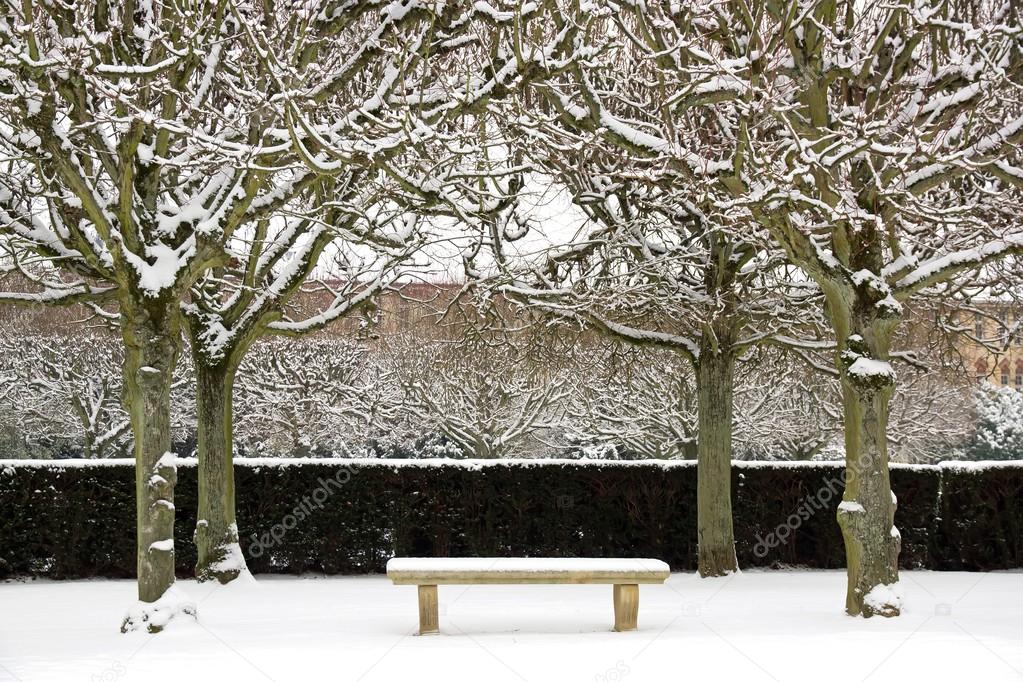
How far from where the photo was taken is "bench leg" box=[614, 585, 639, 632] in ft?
27.5

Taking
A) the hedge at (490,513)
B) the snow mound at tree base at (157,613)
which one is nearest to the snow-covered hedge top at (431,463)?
the hedge at (490,513)

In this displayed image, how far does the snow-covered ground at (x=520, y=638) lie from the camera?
674 cm

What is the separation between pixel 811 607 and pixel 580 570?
9.78ft

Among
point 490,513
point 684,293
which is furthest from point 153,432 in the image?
point 490,513

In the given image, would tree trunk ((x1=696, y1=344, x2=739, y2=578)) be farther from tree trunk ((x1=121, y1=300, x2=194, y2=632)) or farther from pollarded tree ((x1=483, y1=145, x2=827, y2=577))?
tree trunk ((x1=121, y1=300, x2=194, y2=632))

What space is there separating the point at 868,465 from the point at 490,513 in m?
6.22

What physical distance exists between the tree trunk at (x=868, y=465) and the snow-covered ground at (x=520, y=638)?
1.02ft

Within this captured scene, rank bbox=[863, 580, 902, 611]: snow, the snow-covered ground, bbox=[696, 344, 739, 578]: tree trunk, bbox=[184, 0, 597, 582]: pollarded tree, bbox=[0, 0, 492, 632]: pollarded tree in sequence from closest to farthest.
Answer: the snow-covered ground
bbox=[0, 0, 492, 632]: pollarded tree
bbox=[184, 0, 597, 582]: pollarded tree
bbox=[863, 580, 902, 611]: snow
bbox=[696, 344, 739, 578]: tree trunk

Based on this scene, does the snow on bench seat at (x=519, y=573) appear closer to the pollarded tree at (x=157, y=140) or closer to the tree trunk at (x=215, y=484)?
the pollarded tree at (x=157, y=140)

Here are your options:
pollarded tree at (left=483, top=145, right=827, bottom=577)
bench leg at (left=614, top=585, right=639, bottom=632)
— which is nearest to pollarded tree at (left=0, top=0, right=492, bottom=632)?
pollarded tree at (left=483, top=145, right=827, bottom=577)

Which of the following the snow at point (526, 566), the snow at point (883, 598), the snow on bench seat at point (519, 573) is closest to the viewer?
the snow on bench seat at point (519, 573)

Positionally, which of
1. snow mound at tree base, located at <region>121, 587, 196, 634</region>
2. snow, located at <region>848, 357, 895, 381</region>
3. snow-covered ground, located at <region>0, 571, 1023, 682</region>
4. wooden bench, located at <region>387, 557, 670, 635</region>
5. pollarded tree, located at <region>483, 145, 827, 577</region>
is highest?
pollarded tree, located at <region>483, 145, 827, 577</region>

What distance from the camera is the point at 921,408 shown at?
30578 mm

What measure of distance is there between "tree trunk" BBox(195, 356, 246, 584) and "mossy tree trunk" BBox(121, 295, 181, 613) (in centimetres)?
306
